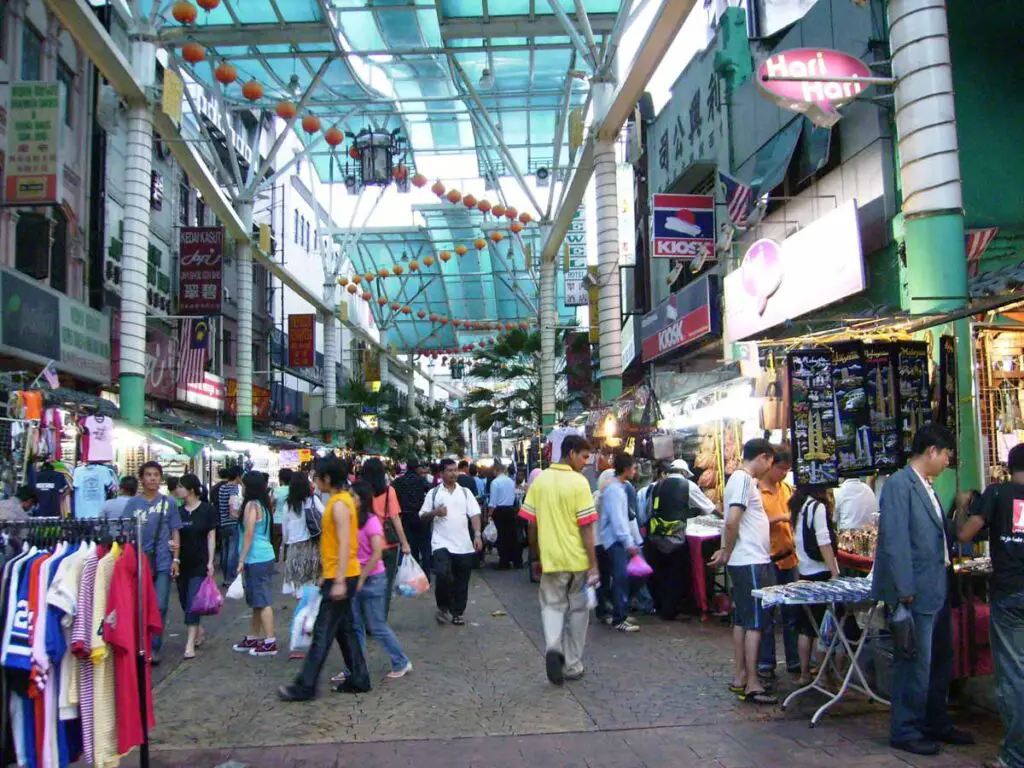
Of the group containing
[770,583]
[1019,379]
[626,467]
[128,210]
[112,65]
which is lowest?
[770,583]

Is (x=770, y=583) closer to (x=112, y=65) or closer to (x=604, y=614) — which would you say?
(x=604, y=614)

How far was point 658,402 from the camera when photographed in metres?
13.5

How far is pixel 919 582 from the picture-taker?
5156 mm

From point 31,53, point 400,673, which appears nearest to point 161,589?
point 400,673

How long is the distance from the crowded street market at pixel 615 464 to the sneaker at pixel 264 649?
9 centimetres

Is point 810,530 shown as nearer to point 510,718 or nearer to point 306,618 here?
point 510,718

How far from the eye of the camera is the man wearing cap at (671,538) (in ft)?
32.3

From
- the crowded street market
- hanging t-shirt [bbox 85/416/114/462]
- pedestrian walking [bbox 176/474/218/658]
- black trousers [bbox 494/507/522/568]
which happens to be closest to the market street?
the crowded street market

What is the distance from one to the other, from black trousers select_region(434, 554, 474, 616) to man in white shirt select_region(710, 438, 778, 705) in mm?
4127

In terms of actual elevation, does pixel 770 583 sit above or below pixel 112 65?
below

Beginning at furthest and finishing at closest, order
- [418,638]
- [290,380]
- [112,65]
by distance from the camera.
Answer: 1. [290,380]
2. [112,65]
3. [418,638]

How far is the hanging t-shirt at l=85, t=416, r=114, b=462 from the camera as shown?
13.7 meters

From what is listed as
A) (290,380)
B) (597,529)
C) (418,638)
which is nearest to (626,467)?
(597,529)

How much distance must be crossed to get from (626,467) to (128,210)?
12.4m
